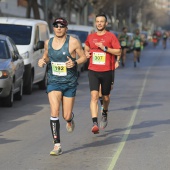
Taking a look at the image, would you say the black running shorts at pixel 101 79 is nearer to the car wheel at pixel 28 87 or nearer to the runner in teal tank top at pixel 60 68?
the runner in teal tank top at pixel 60 68

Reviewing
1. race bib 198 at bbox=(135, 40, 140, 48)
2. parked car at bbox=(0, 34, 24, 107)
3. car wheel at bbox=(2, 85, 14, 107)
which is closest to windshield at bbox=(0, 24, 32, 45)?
parked car at bbox=(0, 34, 24, 107)

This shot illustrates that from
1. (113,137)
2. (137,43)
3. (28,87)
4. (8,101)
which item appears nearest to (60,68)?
(113,137)

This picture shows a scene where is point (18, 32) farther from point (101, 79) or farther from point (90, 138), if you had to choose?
point (90, 138)

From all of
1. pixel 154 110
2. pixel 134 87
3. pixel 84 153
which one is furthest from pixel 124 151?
pixel 134 87

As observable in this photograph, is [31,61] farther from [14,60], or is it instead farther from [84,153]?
[84,153]

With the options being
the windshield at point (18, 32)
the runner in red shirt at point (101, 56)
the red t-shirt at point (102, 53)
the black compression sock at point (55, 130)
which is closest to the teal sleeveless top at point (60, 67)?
the black compression sock at point (55, 130)

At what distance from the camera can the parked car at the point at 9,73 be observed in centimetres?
1493

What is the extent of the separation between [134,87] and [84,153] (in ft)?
40.0

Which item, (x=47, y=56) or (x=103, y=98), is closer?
(x=47, y=56)

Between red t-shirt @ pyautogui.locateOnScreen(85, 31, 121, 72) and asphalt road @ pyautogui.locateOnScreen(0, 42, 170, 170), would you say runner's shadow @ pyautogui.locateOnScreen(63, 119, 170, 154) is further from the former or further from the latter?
red t-shirt @ pyautogui.locateOnScreen(85, 31, 121, 72)

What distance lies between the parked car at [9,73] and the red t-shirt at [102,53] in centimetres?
380

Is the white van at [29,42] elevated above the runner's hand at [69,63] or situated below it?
below

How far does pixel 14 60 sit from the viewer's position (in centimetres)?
1603

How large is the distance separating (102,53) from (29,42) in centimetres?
801
